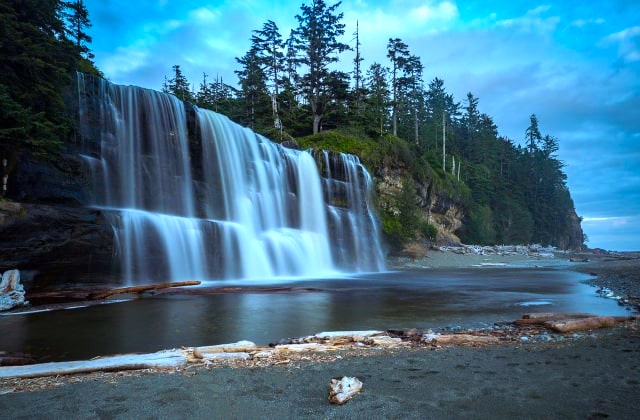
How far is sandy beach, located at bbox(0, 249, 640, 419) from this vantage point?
3266 mm

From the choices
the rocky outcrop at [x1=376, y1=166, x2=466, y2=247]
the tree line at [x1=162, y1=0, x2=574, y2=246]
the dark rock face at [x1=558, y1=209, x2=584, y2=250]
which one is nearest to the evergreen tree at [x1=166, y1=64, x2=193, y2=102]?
the tree line at [x1=162, y1=0, x2=574, y2=246]

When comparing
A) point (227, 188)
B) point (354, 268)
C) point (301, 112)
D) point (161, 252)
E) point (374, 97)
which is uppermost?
point (374, 97)

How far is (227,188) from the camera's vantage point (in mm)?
23188

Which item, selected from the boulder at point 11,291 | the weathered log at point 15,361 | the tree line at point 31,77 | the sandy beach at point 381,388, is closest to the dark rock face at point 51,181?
the tree line at point 31,77

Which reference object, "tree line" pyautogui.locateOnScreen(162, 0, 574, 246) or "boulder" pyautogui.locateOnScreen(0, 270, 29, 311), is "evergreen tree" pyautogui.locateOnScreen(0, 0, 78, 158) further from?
"tree line" pyautogui.locateOnScreen(162, 0, 574, 246)

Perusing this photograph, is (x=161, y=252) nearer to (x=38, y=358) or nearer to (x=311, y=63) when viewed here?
(x=38, y=358)

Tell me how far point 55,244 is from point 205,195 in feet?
32.1

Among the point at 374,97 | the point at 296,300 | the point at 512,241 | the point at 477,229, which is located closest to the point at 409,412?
the point at 296,300

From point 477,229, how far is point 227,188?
3917cm

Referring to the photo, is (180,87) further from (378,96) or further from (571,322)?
(571,322)

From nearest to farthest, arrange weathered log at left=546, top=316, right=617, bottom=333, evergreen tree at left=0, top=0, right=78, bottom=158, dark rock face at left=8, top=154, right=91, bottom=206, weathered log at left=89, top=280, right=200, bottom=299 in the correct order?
weathered log at left=546, top=316, right=617, bottom=333, evergreen tree at left=0, top=0, right=78, bottom=158, weathered log at left=89, top=280, right=200, bottom=299, dark rock face at left=8, top=154, right=91, bottom=206

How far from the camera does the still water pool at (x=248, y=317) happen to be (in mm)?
7027

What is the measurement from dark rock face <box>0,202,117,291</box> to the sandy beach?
9540 millimetres

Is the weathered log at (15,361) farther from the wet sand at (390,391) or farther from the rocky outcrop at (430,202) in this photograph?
the rocky outcrop at (430,202)
